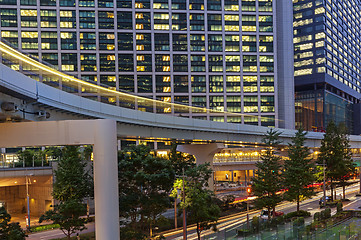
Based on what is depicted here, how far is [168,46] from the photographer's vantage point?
102125 millimetres

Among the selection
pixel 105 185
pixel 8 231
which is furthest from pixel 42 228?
pixel 105 185

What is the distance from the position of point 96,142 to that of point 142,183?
12.4m

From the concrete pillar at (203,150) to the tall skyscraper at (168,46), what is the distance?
44.4 m

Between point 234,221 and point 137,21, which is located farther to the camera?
point 137,21

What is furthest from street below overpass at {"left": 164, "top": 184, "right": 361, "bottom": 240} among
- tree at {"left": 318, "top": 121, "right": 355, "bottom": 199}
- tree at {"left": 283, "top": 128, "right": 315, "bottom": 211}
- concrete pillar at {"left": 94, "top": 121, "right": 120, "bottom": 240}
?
concrete pillar at {"left": 94, "top": 121, "right": 120, "bottom": 240}

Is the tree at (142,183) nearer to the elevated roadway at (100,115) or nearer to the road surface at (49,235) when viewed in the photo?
the elevated roadway at (100,115)

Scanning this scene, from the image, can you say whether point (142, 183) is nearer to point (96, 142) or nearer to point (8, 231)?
point (8, 231)

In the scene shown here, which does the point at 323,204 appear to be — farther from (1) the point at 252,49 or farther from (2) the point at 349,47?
(2) the point at 349,47

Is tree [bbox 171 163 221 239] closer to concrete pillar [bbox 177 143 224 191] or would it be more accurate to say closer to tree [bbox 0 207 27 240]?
tree [bbox 0 207 27 240]

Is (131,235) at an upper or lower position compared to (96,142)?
lower

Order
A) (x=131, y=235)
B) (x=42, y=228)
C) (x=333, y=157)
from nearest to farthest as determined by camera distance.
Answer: (x=131, y=235) → (x=42, y=228) → (x=333, y=157)

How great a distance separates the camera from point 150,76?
330 ft

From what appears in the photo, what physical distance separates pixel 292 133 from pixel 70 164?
42.2 meters

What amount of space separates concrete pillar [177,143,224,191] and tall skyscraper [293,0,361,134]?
90404 mm
